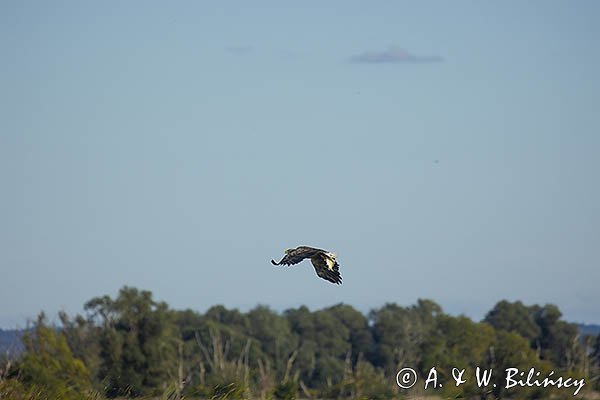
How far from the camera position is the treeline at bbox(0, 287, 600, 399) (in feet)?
184

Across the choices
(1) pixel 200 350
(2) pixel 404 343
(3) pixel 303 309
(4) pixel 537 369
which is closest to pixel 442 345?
(4) pixel 537 369

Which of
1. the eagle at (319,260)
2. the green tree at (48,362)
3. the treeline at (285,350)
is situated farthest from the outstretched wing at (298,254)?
the green tree at (48,362)

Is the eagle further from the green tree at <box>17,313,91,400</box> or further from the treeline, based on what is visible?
the green tree at <box>17,313,91,400</box>

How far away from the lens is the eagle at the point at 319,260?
27109 mm

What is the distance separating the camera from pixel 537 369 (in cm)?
7238

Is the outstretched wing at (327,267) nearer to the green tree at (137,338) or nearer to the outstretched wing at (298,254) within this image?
the outstretched wing at (298,254)

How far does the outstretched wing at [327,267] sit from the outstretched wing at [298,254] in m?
0.13

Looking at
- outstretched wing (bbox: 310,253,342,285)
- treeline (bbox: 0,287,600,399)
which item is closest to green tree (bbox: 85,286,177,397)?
treeline (bbox: 0,287,600,399)

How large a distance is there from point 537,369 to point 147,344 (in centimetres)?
1965

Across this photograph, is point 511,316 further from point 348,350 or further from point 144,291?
point 144,291

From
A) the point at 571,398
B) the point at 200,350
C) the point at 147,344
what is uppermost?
the point at 200,350

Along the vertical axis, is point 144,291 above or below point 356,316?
below

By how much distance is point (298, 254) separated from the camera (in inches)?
1072

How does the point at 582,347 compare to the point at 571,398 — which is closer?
the point at 571,398
